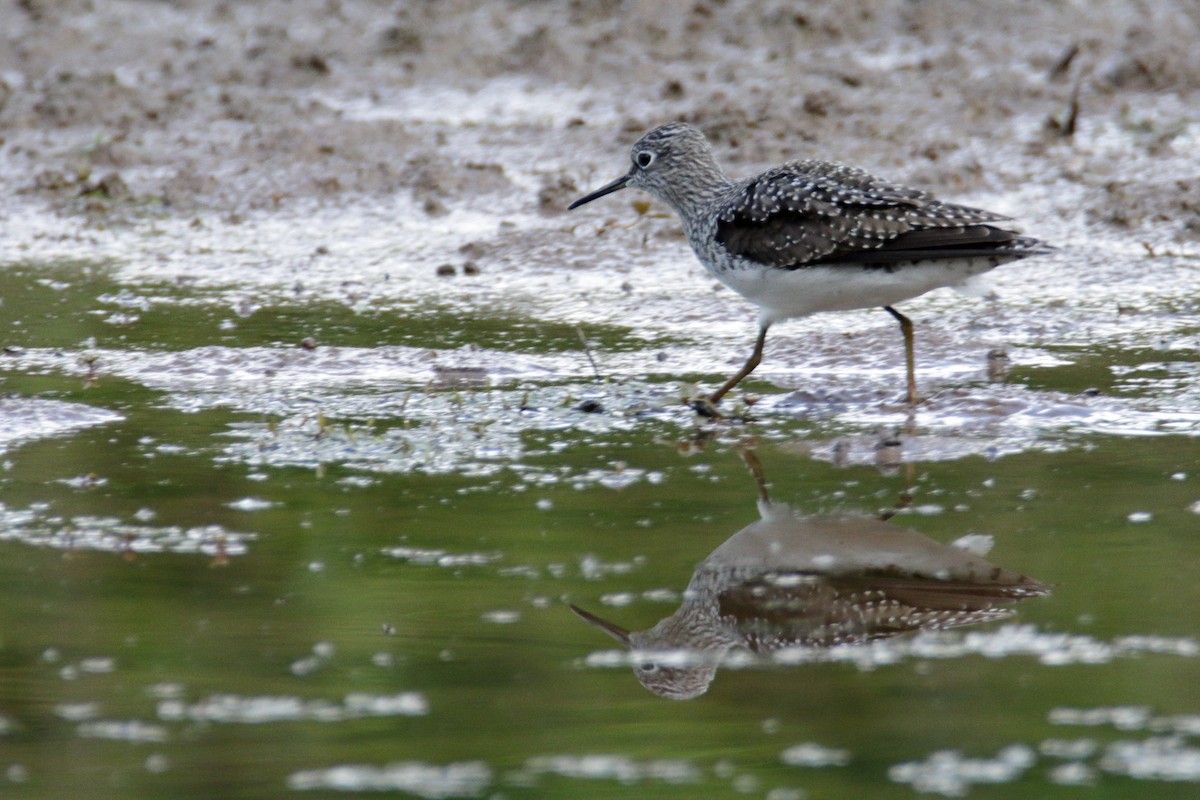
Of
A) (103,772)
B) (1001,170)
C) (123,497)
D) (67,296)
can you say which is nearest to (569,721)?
(103,772)

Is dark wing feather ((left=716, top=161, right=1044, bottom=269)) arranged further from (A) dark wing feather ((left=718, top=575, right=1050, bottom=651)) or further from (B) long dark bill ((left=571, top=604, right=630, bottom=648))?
(B) long dark bill ((left=571, top=604, right=630, bottom=648))

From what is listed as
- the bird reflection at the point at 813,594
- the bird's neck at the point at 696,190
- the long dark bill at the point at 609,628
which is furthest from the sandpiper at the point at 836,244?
the long dark bill at the point at 609,628

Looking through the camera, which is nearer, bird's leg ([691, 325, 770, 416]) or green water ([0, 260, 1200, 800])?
green water ([0, 260, 1200, 800])

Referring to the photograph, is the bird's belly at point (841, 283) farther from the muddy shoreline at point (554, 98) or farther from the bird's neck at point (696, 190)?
the muddy shoreline at point (554, 98)

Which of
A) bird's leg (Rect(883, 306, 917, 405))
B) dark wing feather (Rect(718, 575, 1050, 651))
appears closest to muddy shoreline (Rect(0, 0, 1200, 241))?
bird's leg (Rect(883, 306, 917, 405))

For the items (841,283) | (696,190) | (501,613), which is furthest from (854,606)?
(696,190)

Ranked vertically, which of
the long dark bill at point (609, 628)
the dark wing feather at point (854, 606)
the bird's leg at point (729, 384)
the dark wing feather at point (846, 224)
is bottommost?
the long dark bill at point (609, 628)

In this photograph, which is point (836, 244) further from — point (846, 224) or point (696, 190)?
point (696, 190)

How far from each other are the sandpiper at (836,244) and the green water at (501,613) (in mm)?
514

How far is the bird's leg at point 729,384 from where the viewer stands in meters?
6.37

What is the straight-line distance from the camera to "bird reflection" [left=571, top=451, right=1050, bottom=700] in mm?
4266

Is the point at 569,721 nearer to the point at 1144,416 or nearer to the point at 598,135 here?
the point at 1144,416

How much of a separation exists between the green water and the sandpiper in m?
0.51

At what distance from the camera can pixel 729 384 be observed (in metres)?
6.57
